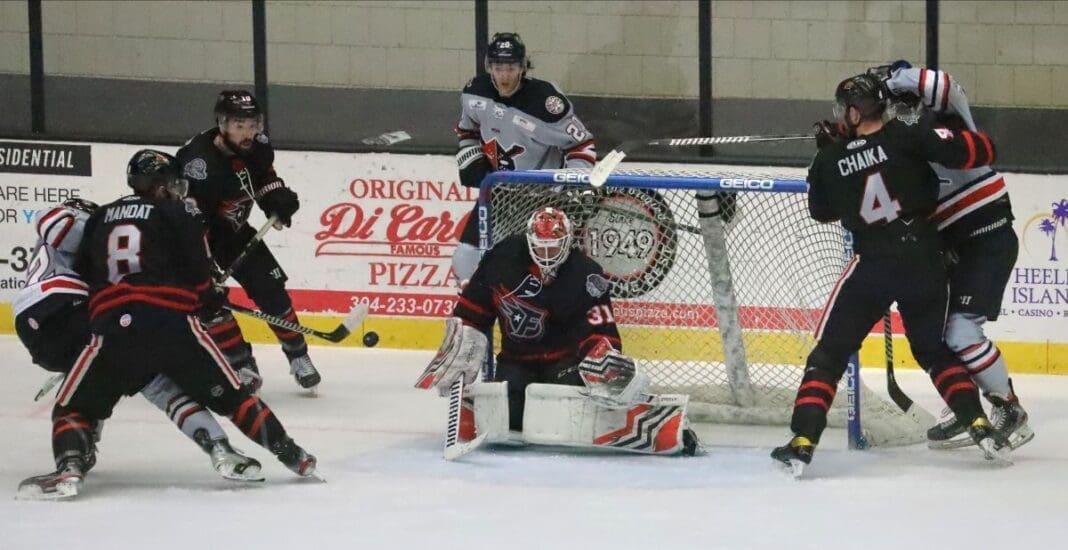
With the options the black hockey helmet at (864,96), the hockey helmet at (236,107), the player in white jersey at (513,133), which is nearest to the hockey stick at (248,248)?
the hockey helmet at (236,107)

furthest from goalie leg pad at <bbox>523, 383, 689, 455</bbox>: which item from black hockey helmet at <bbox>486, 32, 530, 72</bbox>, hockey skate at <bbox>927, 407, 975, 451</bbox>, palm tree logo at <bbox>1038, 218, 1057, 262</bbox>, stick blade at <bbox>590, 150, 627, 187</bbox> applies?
palm tree logo at <bbox>1038, 218, 1057, 262</bbox>

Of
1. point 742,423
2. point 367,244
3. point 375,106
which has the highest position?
point 375,106

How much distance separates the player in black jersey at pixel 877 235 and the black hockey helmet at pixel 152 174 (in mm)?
1687

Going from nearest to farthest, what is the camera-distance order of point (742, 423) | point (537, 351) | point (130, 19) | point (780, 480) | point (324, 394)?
point (780, 480) < point (537, 351) < point (742, 423) < point (324, 394) < point (130, 19)

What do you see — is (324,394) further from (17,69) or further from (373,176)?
(17,69)

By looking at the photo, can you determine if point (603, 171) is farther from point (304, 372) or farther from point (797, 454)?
point (304, 372)

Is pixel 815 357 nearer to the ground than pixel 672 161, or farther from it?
nearer to the ground

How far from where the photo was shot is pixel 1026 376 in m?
6.76

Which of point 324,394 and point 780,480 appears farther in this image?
point 324,394

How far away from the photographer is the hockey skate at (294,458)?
483 cm

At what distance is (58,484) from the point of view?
471cm

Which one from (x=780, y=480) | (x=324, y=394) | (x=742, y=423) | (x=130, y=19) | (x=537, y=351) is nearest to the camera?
(x=780, y=480)


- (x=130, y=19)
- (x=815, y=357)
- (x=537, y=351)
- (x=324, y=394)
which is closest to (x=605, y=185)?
(x=537, y=351)

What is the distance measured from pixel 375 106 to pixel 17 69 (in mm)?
1442
